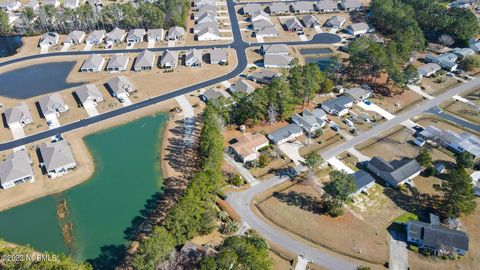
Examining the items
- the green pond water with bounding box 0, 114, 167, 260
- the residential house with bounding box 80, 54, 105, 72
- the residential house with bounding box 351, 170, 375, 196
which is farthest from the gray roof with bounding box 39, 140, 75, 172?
the residential house with bounding box 351, 170, 375, 196

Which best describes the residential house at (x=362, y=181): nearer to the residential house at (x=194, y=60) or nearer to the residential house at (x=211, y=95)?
the residential house at (x=211, y=95)

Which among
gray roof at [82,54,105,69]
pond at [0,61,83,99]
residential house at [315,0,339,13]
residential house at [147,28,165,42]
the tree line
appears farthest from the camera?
residential house at [315,0,339,13]

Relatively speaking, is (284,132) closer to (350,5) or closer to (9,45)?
(350,5)

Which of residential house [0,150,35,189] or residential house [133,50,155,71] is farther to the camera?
residential house [133,50,155,71]

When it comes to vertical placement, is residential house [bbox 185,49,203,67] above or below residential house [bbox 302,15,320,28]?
below

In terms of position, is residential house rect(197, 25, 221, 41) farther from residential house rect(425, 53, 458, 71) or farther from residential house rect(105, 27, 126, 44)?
residential house rect(425, 53, 458, 71)

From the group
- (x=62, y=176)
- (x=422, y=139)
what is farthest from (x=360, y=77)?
(x=62, y=176)

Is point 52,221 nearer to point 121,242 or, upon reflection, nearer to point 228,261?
point 121,242
